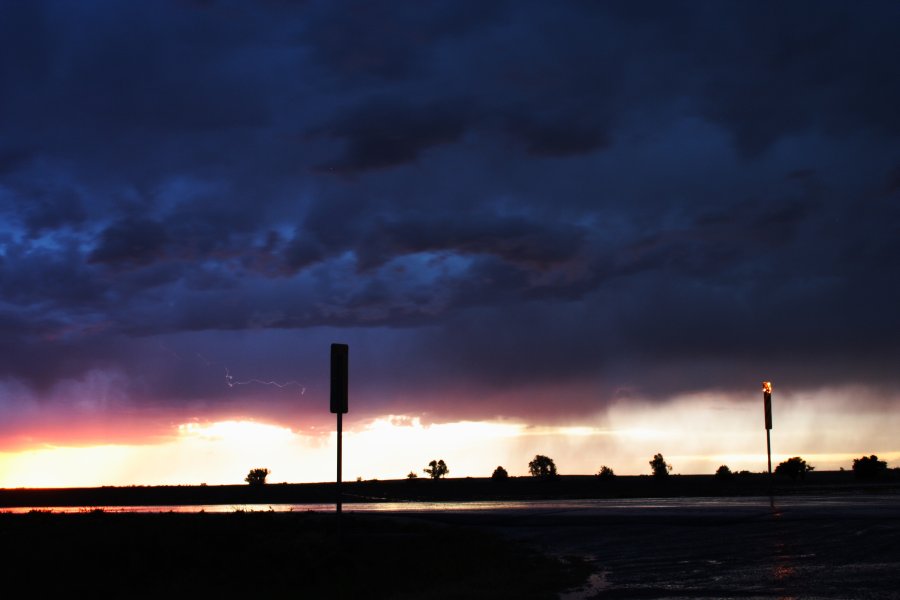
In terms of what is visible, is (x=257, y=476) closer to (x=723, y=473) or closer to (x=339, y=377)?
(x=723, y=473)

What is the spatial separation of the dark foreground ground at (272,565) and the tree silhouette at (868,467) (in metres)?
80.1

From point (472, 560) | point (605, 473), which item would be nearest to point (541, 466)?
point (605, 473)

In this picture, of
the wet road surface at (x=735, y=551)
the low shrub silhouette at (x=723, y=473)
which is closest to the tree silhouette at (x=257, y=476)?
the low shrub silhouette at (x=723, y=473)

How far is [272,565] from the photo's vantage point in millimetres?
19828

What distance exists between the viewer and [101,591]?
18141 mm

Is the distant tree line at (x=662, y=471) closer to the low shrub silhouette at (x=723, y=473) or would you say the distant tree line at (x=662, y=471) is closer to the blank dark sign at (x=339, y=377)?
the low shrub silhouette at (x=723, y=473)

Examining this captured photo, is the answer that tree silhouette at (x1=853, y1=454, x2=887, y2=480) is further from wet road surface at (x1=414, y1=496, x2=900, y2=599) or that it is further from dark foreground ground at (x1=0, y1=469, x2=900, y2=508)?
wet road surface at (x1=414, y1=496, x2=900, y2=599)

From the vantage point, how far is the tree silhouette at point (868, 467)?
91.6 meters

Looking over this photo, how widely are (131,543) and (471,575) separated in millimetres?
10078

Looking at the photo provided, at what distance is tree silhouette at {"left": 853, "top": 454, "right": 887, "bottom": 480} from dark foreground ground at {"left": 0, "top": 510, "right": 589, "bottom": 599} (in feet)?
263

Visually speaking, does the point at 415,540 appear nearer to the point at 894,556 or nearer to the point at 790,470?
the point at 894,556

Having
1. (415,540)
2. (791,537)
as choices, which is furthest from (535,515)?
(791,537)

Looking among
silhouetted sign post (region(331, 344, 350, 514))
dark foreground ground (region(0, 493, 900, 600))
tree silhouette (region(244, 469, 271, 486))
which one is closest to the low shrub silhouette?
tree silhouette (region(244, 469, 271, 486))

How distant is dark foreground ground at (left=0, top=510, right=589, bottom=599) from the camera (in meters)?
16.7
